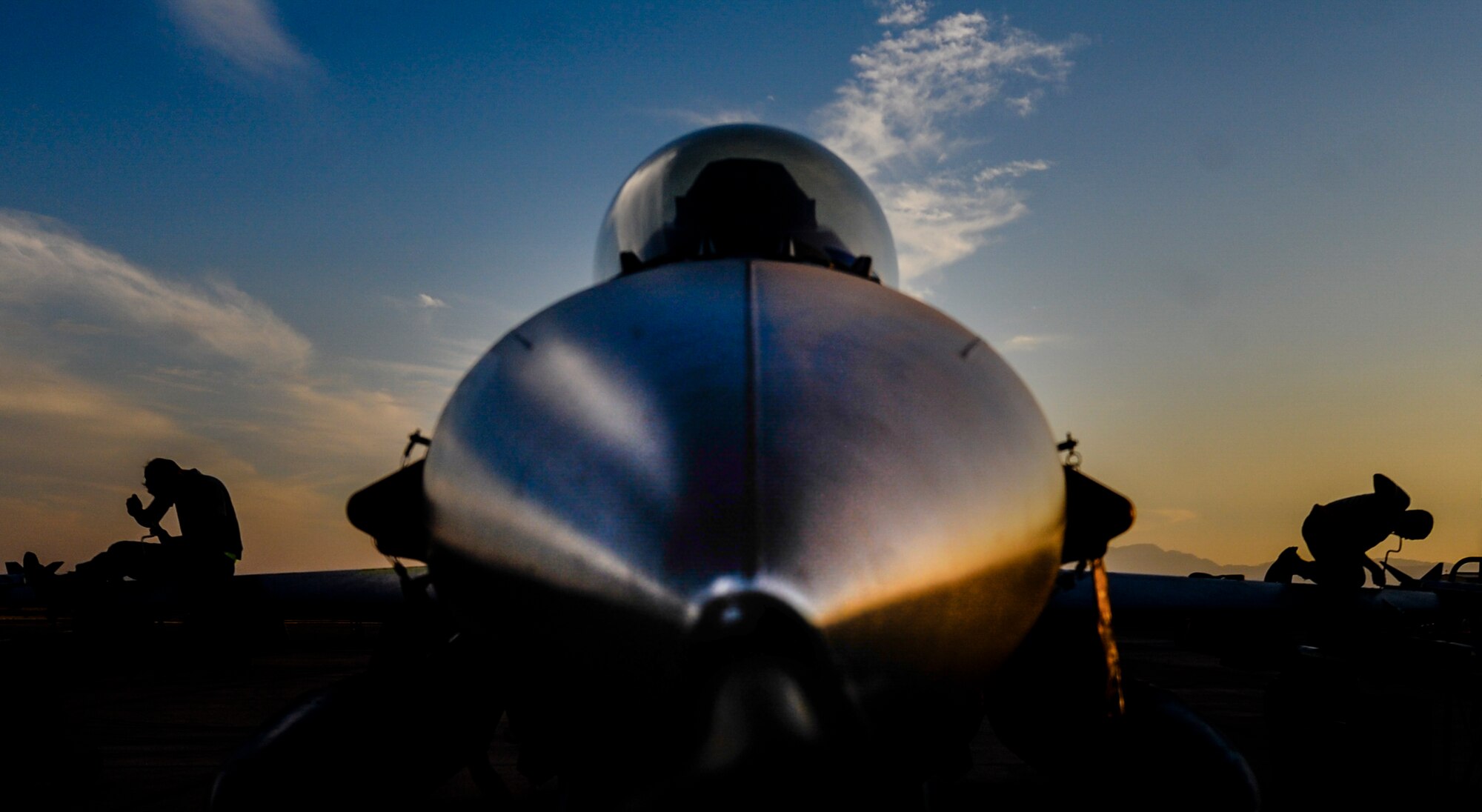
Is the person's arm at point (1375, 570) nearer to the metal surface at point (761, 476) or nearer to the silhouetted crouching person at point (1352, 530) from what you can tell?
the silhouetted crouching person at point (1352, 530)

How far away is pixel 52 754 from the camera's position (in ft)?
14.0

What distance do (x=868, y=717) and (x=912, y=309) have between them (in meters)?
0.89

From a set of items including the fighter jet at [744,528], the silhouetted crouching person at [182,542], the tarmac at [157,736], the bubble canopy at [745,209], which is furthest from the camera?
the silhouetted crouching person at [182,542]

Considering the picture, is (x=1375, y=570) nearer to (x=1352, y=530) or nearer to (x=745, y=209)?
(x=1352, y=530)

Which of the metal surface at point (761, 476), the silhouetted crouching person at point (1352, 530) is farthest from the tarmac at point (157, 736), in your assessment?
the silhouetted crouching person at point (1352, 530)

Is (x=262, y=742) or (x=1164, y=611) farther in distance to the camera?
(x=1164, y=611)

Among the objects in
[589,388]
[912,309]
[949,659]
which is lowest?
[949,659]

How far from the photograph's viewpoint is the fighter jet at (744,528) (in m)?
1.16

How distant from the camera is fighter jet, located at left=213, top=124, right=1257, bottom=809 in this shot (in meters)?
1.16

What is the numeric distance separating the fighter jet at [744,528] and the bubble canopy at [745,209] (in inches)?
36.7

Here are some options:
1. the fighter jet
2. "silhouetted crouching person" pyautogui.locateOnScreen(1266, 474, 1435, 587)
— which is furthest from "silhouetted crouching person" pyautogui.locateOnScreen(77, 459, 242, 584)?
"silhouetted crouching person" pyautogui.locateOnScreen(1266, 474, 1435, 587)

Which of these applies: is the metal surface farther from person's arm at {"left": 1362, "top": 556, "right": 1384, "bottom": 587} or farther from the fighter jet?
person's arm at {"left": 1362, "top": 556, "right": 1384, "bottom": 587}

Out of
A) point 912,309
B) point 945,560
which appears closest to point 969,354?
point 912,309

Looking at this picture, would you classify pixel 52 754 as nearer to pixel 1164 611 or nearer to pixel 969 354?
pixel 969 354
